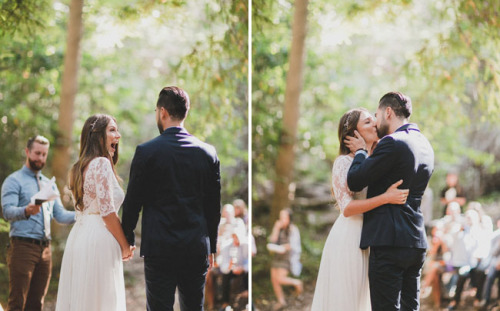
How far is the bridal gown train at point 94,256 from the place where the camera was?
304 cm

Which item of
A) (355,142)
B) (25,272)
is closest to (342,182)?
(355,142)

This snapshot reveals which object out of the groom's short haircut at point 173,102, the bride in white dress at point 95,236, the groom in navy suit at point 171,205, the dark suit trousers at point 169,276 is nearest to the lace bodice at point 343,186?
the groom in navy suit at point 171,205

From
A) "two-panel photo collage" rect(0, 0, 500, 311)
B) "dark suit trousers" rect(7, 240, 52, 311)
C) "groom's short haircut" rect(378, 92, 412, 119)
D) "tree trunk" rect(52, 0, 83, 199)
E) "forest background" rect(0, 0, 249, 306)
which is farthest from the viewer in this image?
"tree trunk" rect(52, 0, 83, 199)

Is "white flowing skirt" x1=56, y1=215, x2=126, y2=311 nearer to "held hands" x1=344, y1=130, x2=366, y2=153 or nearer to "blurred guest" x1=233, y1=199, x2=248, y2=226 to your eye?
"held hands" x1=344, y1=130, x2=366, y2=153

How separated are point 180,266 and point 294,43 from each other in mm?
3366

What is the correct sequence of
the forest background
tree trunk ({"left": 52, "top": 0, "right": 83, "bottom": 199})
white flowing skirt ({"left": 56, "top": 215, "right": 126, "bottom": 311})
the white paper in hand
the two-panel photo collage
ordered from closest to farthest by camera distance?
white flowing skirt ({"left": 56, "top": 215, "right": 126, "bottom": 311}) < the two-panel photo collage < the white paper in hand < the forest background < tree trunk ({"left": 52, "top": 0, "right": 83, "bottom": 199})

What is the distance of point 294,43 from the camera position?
5.67 metres

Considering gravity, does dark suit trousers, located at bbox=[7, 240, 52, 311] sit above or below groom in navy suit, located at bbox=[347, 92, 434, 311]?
below

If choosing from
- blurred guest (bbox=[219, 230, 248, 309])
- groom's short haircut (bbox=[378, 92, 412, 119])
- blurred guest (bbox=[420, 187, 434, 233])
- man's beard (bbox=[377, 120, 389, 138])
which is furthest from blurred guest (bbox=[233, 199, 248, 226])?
groom's short haircut (bbox=[378, 92, 412, 119])

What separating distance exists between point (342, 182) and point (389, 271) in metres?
0.58

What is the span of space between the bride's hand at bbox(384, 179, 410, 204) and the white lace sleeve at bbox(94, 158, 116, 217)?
5.05ft

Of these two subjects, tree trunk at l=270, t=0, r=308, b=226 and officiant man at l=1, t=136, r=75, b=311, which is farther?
tree trunk at l=270, t=0, r=308, b=226

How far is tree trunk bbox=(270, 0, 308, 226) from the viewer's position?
5695 millimetres

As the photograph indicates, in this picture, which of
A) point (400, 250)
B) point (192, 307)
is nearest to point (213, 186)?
point (192, 307)
